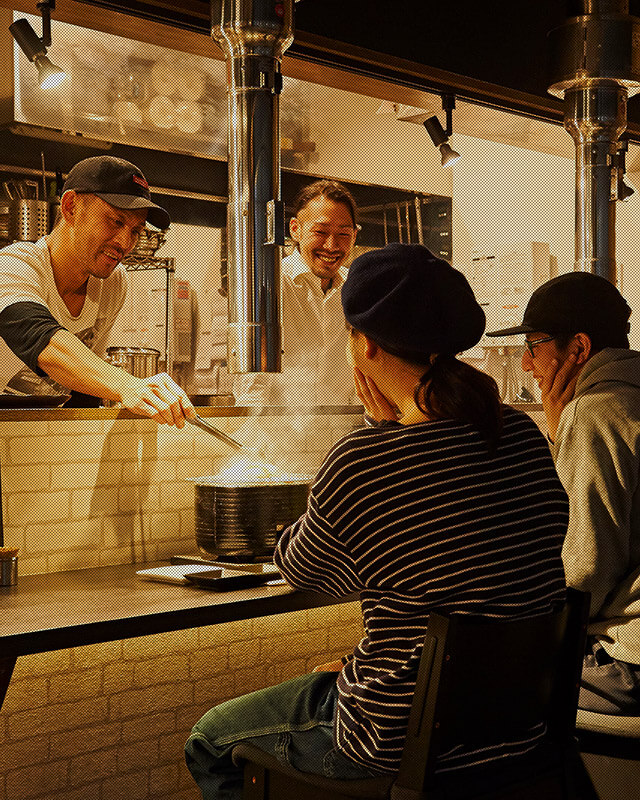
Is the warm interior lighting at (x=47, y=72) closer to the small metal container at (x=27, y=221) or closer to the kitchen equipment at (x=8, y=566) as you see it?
the kitchen equipment at (x=8, y=566)

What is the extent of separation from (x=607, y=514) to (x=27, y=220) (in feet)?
11.6

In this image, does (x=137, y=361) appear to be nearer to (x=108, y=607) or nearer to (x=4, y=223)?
(x=108, y=607)

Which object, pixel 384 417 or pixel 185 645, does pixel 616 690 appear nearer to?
pixel 384 417

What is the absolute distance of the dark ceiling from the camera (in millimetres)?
3736

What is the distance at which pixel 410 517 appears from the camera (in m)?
1.65

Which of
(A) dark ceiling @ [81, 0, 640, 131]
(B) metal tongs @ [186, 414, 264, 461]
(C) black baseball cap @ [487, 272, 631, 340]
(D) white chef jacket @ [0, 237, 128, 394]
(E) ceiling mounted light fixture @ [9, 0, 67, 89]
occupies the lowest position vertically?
(B) metal tongs @ [186, 414, 264, 461]

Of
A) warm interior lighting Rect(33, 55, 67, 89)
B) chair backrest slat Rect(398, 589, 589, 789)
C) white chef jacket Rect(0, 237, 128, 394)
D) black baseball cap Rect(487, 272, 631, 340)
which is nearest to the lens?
chair backrest slat Rect(398, 589, 589, 789)

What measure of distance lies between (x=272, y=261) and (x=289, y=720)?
1.48 metres

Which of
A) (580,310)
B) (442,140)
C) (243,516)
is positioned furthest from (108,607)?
(442,140)

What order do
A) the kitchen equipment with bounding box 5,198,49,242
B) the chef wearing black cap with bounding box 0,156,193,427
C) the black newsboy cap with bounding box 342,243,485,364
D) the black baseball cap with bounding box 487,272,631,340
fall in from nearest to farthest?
the black newsboy cap with bounding box 342,243,485,364 < the black baseball cap with bounding box 487,272,631,340 < the chef wearing black cap with bounding box 0,156,193,427 < the kitchen equipment with bounding box 5,198,49,242

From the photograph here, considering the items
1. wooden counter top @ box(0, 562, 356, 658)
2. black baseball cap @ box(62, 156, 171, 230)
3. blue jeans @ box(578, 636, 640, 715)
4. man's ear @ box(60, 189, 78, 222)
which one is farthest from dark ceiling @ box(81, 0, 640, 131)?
blue jeans @ box(578, 636, 640, 715)

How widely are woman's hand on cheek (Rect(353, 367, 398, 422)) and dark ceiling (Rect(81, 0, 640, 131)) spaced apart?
6.29 ft

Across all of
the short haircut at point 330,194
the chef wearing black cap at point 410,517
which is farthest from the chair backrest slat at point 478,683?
the short haircut at point 330,194

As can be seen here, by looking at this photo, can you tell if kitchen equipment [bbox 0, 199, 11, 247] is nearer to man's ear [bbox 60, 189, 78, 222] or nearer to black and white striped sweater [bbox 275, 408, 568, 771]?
man's ear [bbox 60, 189, 78, 222]
